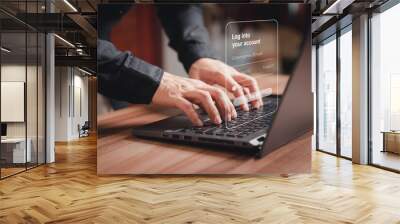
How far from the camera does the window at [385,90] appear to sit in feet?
22.8

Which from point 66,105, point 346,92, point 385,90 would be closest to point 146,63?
point 385,90

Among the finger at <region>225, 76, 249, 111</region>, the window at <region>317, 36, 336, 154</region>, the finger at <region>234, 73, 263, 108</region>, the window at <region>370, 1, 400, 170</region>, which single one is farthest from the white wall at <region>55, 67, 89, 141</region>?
the window at <region>370, 1, 400, 170</region>

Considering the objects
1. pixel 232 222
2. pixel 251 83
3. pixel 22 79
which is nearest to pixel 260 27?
pixel 251 83

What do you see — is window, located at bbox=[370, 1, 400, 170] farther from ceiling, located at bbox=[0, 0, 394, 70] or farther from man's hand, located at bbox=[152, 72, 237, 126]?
man's hand, located at bbox=[152, 72, 237, 126]

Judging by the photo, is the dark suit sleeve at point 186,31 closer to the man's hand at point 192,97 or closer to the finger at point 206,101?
the man's hand at point 192,97

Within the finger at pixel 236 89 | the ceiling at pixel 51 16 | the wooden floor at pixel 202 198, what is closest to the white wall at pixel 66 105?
the ceiling at pixel 51 16

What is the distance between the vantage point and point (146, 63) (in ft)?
19.4

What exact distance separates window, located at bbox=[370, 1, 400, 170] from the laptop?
7.21 feet

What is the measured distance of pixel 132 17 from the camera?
596cm

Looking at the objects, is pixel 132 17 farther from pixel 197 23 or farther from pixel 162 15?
pixel 197 23

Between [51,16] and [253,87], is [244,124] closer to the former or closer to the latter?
[253,87]

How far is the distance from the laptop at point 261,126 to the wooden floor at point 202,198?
59 centimetres

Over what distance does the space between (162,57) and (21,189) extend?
111 inches

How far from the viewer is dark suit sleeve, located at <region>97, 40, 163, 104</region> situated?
5855 mm
